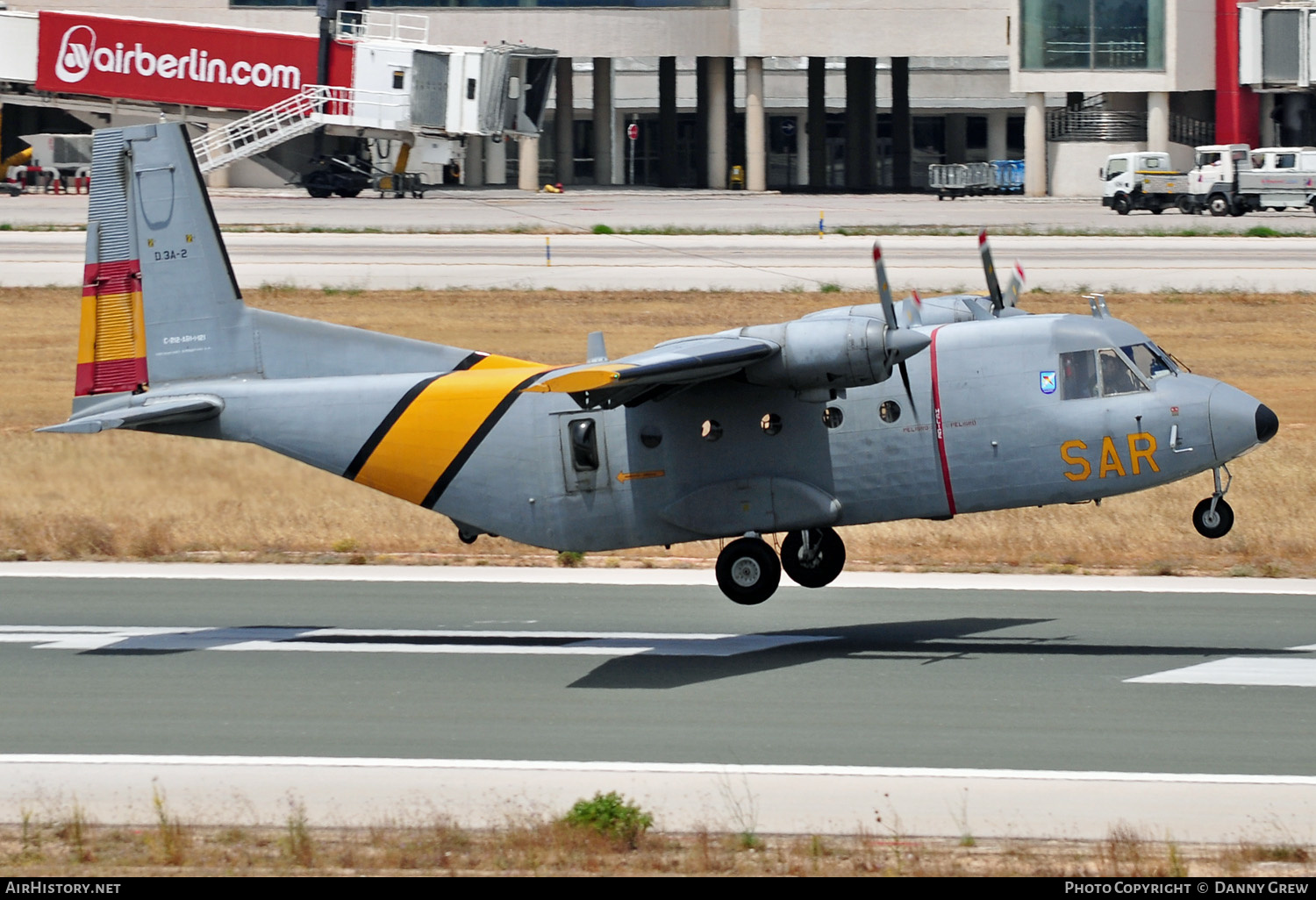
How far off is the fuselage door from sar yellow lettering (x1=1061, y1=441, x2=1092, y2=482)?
5.15 m

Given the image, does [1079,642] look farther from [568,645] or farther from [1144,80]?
[1144,80]

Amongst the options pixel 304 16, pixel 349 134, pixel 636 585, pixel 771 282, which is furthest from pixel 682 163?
pixel 636 585

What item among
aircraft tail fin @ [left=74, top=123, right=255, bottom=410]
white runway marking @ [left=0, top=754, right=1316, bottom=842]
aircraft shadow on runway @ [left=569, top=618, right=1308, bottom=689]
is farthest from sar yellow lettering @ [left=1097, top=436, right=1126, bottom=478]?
aircraft tail fin @ [left=74, top=123, right=255, bottom=410]

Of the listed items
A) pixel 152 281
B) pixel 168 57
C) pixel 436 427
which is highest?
pixel 168 57

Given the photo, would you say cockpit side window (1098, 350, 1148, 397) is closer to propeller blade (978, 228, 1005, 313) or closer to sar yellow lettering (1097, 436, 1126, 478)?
sar yellow lettering (1097, 436, 1126, 478)

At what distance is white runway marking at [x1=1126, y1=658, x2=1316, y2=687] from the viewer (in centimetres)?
1698

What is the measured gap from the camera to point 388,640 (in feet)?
65.8

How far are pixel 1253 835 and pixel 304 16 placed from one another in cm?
8829

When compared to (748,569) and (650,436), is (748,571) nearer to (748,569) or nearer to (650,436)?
(748,569)

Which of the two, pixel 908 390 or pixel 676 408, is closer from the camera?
pixel 908 390

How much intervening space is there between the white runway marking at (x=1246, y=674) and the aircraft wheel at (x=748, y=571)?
401cm

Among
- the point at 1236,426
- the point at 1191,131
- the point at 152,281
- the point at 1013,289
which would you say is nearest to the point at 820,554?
the point at 1013,289

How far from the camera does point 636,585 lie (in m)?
23.3

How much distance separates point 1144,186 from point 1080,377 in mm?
60758
